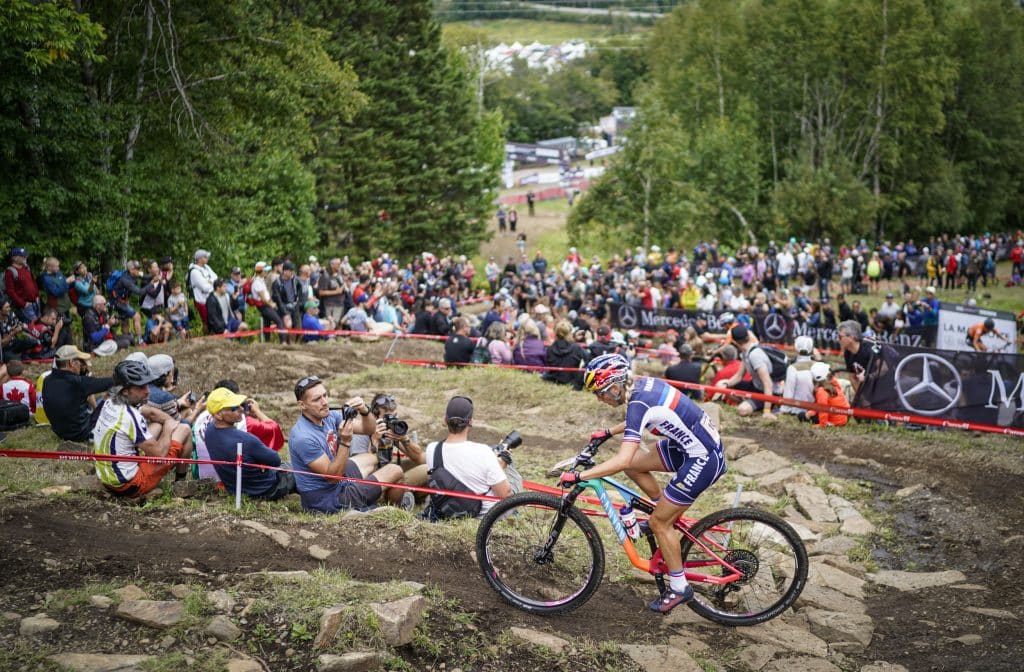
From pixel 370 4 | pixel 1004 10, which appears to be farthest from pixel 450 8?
pixel 370 4

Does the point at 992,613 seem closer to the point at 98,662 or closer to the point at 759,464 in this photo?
the point at 759,464

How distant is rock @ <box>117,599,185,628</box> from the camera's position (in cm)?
659

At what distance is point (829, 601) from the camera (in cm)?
874

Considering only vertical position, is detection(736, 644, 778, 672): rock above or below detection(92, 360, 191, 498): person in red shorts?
below

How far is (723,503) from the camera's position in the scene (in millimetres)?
11719

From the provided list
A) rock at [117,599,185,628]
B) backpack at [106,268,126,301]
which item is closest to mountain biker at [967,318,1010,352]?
backpack at [106,268,126,301]

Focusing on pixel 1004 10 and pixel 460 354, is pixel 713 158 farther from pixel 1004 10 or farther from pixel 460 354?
pixel 460 354

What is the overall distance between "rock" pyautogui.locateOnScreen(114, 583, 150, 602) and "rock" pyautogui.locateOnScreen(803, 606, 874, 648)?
218 inches

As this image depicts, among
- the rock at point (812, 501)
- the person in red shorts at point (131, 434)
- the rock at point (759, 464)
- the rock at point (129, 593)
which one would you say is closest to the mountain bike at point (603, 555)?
the rock at point (129, 593)

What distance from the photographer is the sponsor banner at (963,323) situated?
65.7 feet

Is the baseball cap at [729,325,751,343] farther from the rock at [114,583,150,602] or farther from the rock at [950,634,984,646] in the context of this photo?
the rock at [114,583,150,602]

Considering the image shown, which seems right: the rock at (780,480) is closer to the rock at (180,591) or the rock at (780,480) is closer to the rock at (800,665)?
the rock at (800,665)

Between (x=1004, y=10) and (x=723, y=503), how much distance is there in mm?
59627

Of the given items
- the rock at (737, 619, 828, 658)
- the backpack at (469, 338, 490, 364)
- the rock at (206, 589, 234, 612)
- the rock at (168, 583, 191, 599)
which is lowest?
the rock at (737, 619, 828, 658)
